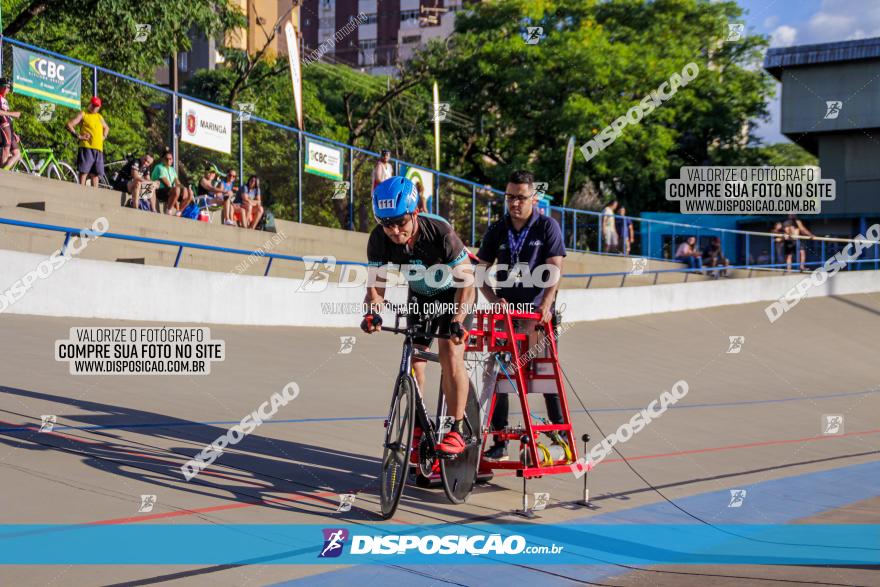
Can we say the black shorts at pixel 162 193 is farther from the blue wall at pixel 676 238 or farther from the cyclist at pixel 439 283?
the blue wall at pixel 676 238

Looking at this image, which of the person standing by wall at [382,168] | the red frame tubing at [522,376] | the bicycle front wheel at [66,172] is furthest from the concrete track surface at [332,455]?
the person standing by wall at [382,168]

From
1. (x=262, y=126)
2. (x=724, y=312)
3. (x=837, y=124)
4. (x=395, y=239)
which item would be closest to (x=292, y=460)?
(x=395, y=239)

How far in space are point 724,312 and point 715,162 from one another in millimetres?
23792

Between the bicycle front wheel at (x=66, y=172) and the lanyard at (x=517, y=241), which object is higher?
the bicycle front wheel at (x=66, y=172)

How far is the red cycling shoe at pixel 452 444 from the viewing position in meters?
5.25

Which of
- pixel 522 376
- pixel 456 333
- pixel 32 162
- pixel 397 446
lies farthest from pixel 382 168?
pixel 397 446

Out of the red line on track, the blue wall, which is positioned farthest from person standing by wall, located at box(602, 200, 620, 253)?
the red line on track

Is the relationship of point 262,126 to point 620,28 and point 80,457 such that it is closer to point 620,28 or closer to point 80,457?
point 80,457

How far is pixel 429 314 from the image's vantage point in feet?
17.6

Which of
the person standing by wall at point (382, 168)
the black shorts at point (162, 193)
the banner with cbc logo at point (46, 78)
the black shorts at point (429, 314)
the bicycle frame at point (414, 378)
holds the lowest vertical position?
the bicycle frame at point (414, 378)

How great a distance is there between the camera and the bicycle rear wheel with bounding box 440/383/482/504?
544 centimetres

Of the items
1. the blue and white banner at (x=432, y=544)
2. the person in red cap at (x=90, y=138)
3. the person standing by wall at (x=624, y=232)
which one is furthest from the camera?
the person standing by wall at (x=624, y=232)

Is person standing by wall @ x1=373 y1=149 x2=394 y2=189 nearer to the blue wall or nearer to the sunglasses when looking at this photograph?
the blue wall

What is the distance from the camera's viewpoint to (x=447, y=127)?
43438 mm
